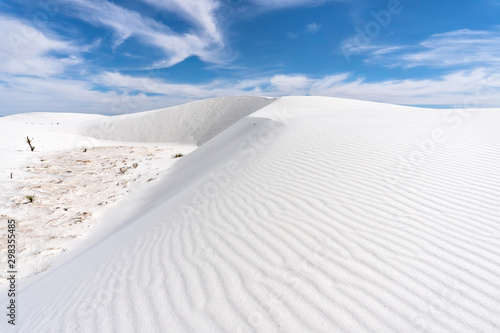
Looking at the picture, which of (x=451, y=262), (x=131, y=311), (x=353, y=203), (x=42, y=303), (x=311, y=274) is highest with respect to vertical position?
(x=353, y=203)

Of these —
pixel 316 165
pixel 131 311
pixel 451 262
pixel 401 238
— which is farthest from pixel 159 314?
pixel 316 165

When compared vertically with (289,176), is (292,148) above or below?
above

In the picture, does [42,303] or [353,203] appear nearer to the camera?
[42,303]

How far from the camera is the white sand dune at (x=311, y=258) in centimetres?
181

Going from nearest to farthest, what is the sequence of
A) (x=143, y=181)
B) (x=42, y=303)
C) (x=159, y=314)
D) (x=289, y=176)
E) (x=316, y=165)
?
(x=159, y=314) < (x=42, y=303) < (x=289, y=176) < (x=316, y=165) < (x=143, y=181)

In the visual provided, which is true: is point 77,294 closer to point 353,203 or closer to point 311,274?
point 311,274

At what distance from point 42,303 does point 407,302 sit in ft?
11.6

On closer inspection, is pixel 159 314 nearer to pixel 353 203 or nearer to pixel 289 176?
pixel 353 203

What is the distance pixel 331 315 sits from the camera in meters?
1.77

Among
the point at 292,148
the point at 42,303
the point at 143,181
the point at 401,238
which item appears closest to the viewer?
the point at 401,238

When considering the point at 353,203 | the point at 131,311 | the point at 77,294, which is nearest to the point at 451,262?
the point at 353,203

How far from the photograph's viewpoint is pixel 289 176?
4.14m

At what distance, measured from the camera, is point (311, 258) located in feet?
7.47

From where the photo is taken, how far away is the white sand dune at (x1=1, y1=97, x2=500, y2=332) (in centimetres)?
181
